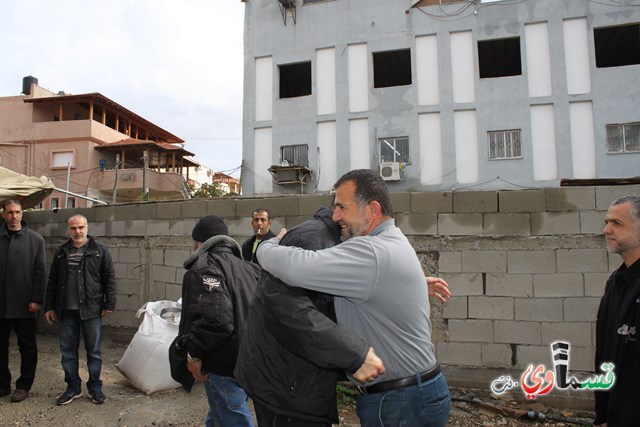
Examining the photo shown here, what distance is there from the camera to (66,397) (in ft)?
14.0

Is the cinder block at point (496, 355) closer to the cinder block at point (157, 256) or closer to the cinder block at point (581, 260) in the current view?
the cinder block at point (581, 260)

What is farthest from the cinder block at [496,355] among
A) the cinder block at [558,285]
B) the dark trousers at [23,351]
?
the dark trousers at [23,351]

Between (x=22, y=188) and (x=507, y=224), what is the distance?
581 cm

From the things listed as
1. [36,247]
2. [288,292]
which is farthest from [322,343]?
[36,247]

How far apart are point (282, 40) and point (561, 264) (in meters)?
16.7

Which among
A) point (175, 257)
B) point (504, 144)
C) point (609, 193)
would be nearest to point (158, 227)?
point (175, 257)

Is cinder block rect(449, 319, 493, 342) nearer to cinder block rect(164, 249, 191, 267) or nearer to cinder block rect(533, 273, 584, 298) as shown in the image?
cinder block rect(533, 273, 584, 298)

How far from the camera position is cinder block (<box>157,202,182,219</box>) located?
245 inches

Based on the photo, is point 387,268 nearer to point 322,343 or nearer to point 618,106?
point 322,343

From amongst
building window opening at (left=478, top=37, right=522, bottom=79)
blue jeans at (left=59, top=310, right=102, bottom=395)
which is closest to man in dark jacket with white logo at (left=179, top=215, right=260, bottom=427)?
blue jeans at (left=59, top=310, right=102, bottom=395)

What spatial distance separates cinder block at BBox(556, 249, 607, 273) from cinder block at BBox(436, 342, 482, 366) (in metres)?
1.17

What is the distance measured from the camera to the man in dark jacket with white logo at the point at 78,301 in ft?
14.0

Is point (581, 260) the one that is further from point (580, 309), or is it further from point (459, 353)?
point (459, 353)

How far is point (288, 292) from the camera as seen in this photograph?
173 centimetres
